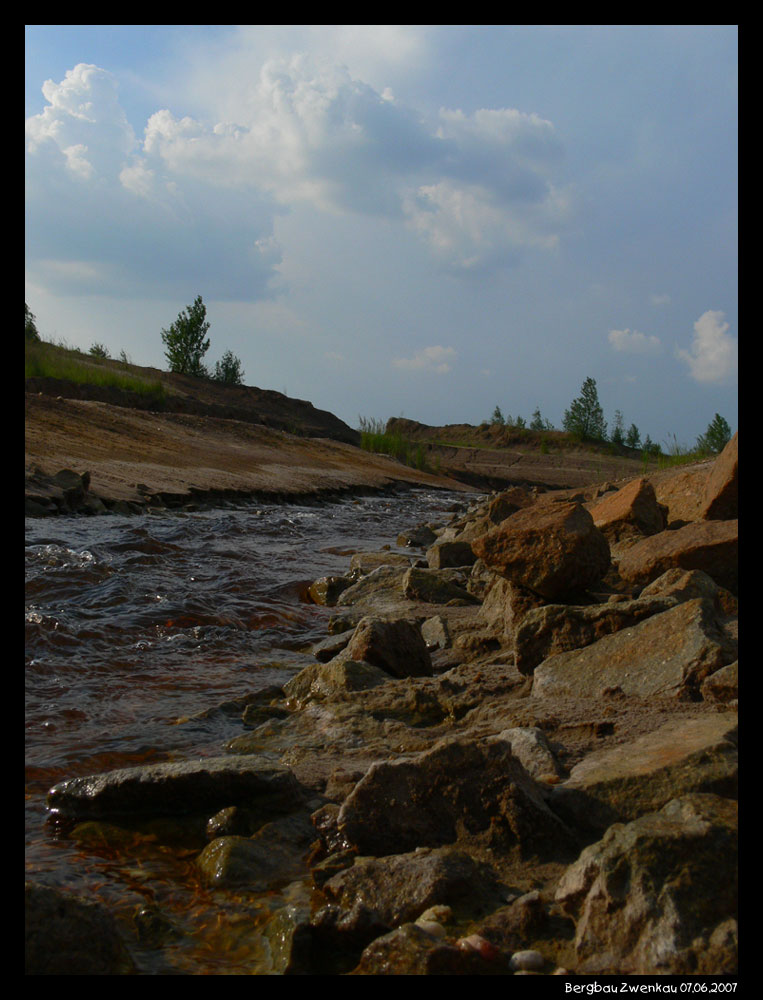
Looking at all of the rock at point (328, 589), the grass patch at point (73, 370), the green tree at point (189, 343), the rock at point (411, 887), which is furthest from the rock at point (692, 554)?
the green tree at point (189, 343)

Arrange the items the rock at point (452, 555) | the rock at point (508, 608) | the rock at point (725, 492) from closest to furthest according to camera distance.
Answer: the rock at point (508, 608), the rock at point (725, 492), the rock at point (452, 555)

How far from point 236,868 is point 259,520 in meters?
9.48

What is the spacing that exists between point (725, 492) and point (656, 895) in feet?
Result: 11.4

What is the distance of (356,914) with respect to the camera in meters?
1.90

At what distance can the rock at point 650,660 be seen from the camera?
2.81 metres

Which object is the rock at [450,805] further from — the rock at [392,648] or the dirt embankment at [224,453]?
the dirt embankment at [224,453]

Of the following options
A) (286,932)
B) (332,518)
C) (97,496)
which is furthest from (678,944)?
(332,518)

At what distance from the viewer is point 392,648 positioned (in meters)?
4.01

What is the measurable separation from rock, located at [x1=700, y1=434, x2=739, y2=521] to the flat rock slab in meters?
3.29

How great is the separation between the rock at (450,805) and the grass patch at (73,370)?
18.7 meters

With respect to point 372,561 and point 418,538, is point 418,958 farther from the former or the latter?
point 418,538

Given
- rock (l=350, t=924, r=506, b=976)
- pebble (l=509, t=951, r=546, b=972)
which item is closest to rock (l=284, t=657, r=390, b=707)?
rock (l=350, t=924, r=506, b=976)

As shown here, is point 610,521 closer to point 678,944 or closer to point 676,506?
point 676,506

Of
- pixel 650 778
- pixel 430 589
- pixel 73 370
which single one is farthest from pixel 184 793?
pixel 73 370
